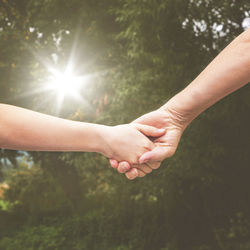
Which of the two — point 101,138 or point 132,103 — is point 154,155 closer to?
point 101,138

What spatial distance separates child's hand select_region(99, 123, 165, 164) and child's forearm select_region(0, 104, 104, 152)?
0.90ft

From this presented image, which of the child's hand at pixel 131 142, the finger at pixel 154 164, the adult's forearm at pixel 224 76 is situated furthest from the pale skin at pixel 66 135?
the adult's forearm at pixel 224 76

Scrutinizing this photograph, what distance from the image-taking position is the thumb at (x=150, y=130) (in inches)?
95.6

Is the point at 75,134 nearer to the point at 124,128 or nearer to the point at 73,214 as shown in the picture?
the point at 124,128

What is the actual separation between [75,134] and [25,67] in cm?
537

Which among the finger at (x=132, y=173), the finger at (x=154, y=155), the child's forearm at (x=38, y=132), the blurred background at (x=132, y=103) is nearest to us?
the child's forearm at (x=38, y=132)

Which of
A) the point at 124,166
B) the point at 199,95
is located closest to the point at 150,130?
the point at 124,166

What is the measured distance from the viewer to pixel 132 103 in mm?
4363

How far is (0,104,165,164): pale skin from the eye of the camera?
1895 mm

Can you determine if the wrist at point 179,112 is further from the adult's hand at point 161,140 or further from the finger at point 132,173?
the finger at point 132,173

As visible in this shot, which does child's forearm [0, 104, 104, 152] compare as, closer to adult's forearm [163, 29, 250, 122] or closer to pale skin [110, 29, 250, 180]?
pale skin [110, 29, 250, 180]

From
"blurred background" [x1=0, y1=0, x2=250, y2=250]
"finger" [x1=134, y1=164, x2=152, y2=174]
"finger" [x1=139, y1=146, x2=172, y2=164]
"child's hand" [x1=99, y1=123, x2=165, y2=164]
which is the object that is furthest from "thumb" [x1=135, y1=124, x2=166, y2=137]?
"blurred background" [x1=0, y1=0, x2=250, y2=250]

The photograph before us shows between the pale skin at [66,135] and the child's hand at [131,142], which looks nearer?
the pale skin at [66,135]

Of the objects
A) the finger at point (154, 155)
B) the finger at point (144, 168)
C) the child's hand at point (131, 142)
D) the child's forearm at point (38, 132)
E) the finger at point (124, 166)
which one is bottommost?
the finger at point (154, 155)
